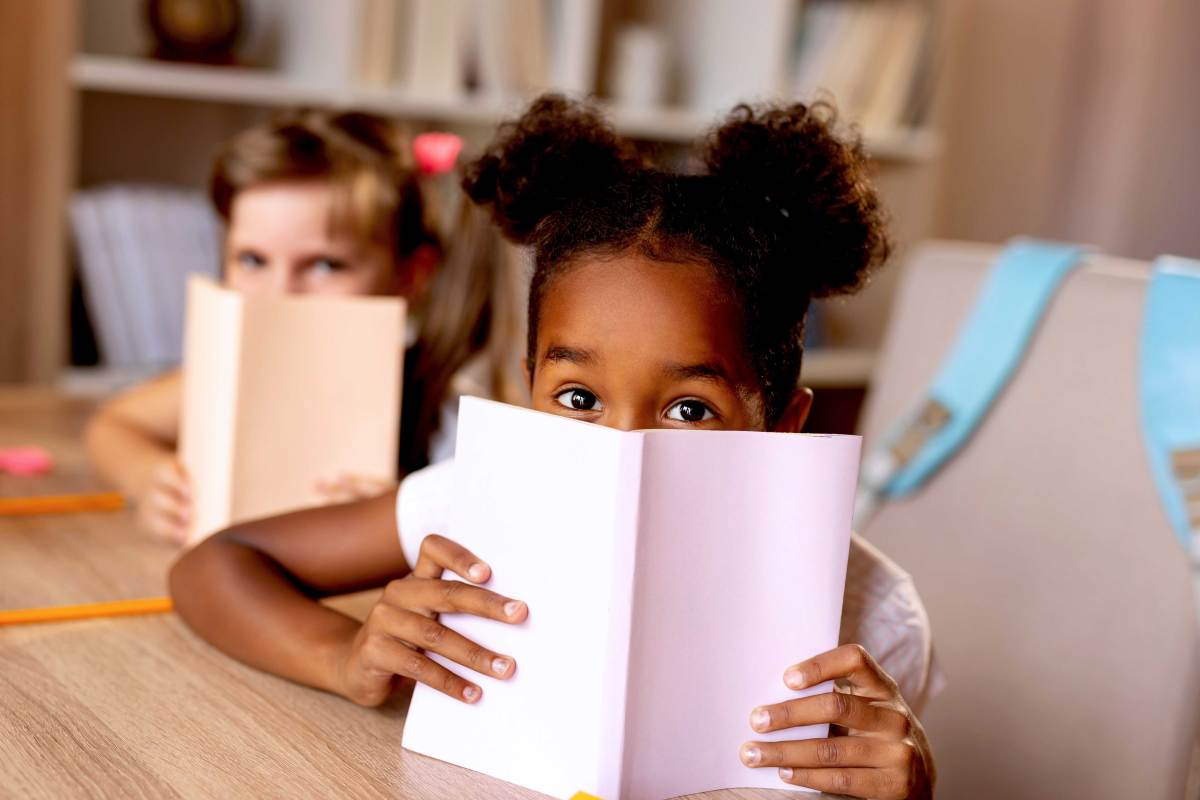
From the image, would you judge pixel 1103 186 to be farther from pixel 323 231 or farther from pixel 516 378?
pixel 323 231

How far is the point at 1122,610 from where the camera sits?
3.73 feet

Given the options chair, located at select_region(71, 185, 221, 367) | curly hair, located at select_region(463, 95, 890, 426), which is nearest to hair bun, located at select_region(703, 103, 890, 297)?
curly hair, located at select_region(463, 95, 890, 426)

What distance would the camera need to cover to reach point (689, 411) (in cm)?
79

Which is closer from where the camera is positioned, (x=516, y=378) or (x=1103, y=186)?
(x=516, y=378)

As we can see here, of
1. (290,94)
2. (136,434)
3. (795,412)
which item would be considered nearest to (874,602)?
(795,412)

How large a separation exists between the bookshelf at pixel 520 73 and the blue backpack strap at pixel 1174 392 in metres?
0.61

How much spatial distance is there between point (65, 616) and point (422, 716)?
32cm

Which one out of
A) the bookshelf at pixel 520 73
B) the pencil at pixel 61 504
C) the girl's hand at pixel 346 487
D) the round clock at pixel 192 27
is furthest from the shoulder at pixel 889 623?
the round clock at pixel 192 27

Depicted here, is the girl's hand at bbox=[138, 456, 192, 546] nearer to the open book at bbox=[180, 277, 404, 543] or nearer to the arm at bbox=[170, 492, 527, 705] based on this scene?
the open book at bbox=[180, 277, 404, 543]

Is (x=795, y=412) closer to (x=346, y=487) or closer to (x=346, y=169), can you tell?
(x=346, y=487)

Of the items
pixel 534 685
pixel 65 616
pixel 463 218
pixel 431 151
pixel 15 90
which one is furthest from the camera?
pixel 15 90

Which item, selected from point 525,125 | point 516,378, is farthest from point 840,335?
point 525,125

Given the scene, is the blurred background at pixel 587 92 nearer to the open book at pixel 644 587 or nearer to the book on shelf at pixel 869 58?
the book on shelf at pixel 869 58

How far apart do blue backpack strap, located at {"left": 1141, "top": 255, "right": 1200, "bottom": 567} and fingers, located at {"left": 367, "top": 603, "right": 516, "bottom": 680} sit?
27.1 inches
